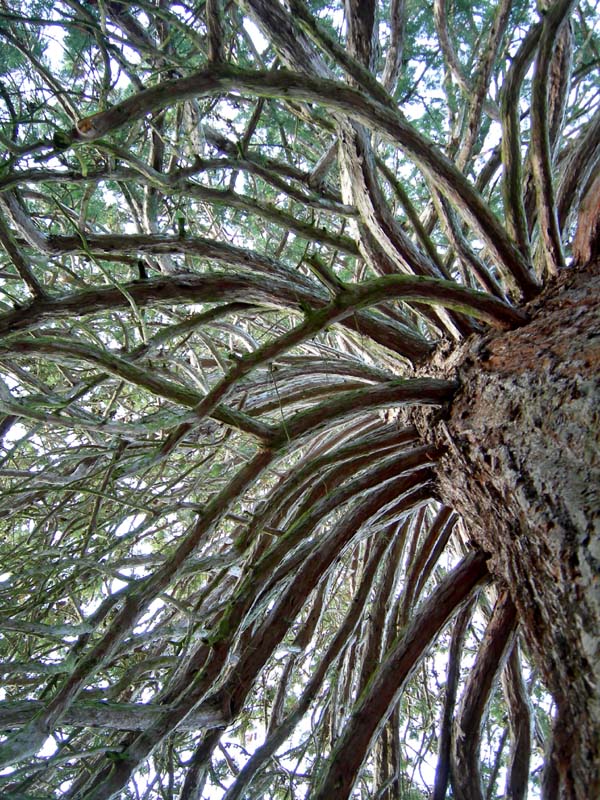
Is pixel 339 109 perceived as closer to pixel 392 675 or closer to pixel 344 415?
pixel 344 415

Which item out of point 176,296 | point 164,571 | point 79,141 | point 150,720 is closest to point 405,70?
point 176,296

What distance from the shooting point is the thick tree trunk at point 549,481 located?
1014 mm

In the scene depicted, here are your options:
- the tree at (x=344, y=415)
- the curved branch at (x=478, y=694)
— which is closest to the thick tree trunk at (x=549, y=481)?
the tree at (x=344, y=415)

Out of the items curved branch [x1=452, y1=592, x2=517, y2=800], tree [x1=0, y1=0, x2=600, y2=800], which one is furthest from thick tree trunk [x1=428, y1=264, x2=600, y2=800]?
curved branch [x1=452, y1=592, x2=517, y2=800]

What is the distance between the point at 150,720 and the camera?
1451 millimetres

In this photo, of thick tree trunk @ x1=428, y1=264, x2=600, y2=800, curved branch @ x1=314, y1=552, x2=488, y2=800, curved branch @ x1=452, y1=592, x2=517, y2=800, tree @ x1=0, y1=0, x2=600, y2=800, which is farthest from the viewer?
curved branch @ x1=452, y1=592, x2=517, y2=800

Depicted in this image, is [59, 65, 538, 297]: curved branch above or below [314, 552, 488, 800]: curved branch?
above

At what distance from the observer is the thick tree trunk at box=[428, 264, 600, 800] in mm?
1014

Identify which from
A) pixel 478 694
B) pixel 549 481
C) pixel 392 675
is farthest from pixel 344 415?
pixel 478 694

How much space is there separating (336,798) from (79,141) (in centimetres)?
171

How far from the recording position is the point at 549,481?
1268 mm

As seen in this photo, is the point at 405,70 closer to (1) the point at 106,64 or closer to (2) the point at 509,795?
(1) the point at 106,64

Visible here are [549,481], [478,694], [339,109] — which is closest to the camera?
[549,481]

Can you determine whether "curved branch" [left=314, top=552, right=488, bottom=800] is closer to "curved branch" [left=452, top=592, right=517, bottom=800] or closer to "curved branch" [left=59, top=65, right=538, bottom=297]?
"curved branch" [left=452, top=592, right=517, bottom=800]
